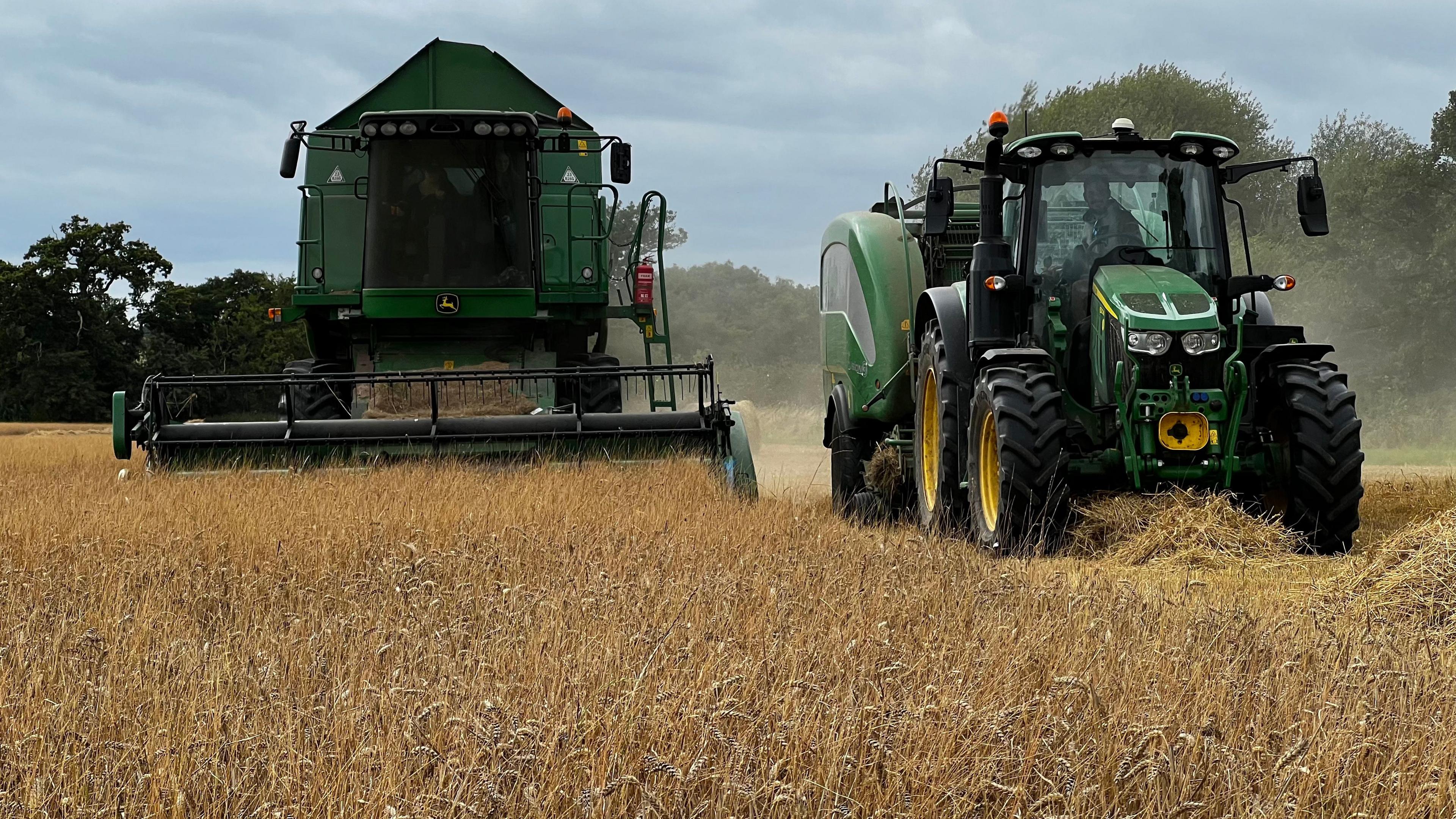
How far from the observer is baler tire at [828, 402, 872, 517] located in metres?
9.96

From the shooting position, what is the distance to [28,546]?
5926mm

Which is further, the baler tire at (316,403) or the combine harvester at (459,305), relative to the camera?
the baler tire at (316,403)

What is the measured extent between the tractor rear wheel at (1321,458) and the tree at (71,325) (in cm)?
3146

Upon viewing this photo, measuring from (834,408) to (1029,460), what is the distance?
12.6ft

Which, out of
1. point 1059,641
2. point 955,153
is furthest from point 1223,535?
point 955,153

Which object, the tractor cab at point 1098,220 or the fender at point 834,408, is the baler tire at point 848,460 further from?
the tractor cab at point 1098,220

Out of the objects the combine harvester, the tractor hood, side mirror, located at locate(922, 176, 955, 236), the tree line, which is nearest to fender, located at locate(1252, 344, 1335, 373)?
the tractor hood

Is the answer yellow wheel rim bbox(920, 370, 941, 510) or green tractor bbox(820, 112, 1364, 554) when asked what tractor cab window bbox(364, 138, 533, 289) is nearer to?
green tractor bbox(820, 112, 1364, 554)

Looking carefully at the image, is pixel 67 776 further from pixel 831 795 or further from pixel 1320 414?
pixel 1320 414

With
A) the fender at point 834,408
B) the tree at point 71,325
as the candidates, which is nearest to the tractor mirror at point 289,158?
the fender at point 834,408

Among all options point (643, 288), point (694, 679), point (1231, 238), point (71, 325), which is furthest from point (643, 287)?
point (71, 325)

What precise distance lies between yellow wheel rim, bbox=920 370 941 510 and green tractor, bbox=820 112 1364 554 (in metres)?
0.01

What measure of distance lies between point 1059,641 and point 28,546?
4.32 m

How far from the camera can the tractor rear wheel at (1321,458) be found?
6.70 meters
